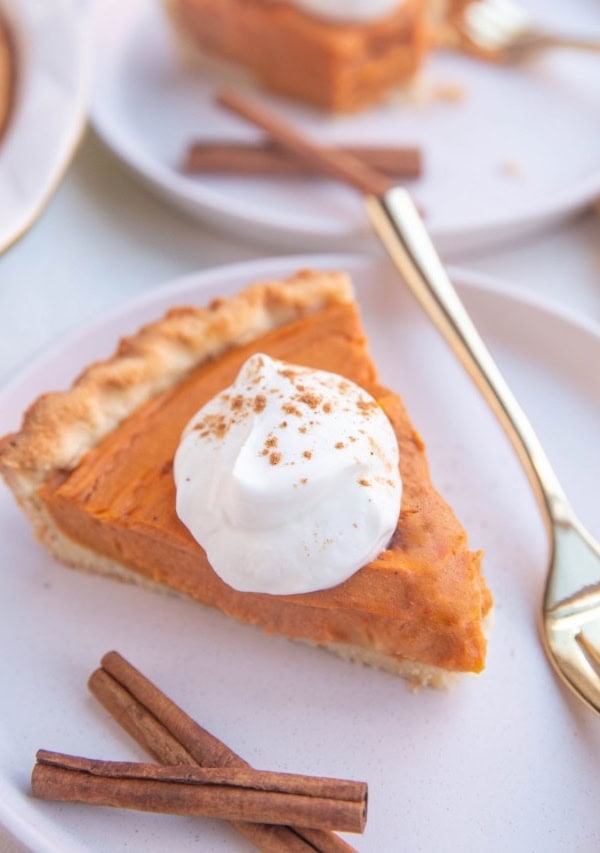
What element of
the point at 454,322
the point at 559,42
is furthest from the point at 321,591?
the point at 559,42

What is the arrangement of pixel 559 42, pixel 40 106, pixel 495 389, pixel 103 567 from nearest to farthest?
1. pixel 103 567
2. pixel 495 389
3. pixel 40 106
4. pixel 559 42

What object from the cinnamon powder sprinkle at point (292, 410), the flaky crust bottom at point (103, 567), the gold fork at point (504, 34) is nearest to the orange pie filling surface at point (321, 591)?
the flaky crust bottom at point (103, 567)

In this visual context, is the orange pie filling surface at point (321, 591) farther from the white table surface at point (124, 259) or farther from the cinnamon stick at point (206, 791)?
the white table surface at point (124, 259)

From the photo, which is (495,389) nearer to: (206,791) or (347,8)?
(206,791)

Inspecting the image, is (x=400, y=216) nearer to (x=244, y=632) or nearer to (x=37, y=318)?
(x=37, y=318)

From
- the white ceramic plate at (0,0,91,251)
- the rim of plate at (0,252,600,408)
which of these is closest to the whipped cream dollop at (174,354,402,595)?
the rim of plate at (0,252,600,408)

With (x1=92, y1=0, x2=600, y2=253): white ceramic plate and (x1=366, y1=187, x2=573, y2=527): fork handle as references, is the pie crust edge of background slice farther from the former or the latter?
(x1=92, y1=0, x2=600, y2=253): white ceramic plate

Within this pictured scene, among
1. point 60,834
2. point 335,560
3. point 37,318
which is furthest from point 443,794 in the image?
point 37,318
